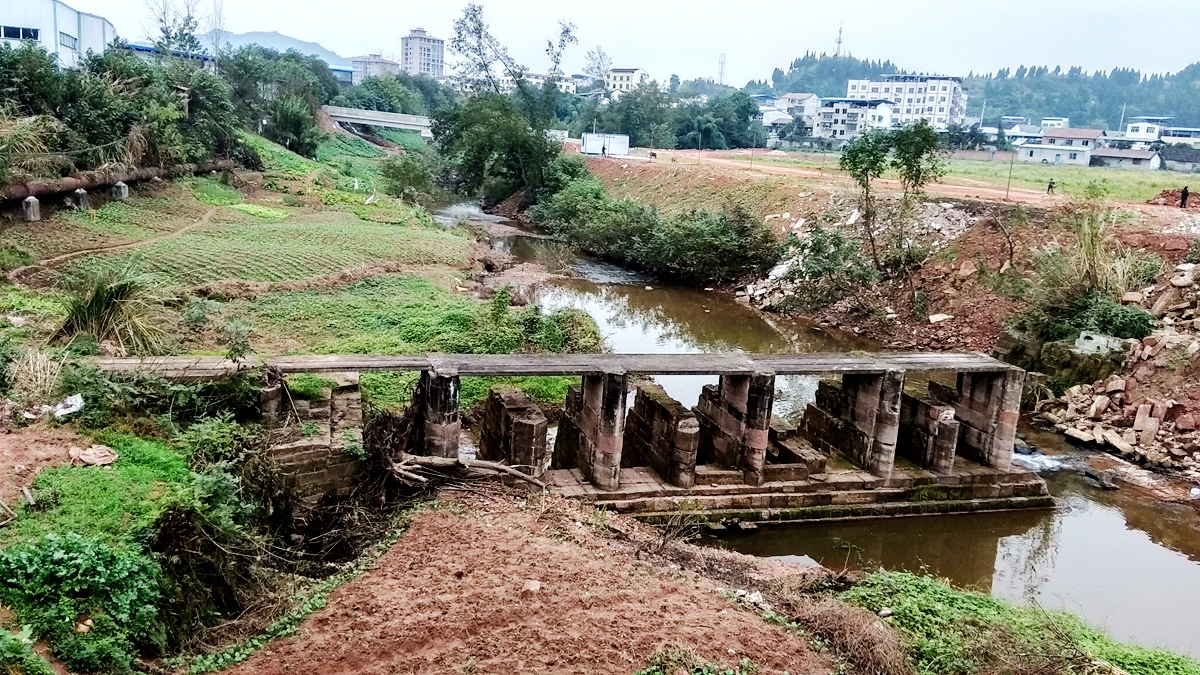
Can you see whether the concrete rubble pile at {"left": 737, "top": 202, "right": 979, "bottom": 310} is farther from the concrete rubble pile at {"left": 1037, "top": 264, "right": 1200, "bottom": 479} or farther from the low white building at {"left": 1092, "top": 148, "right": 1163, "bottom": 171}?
the low white building at {"left": 1092, "top": 148, "right": 1163, "bottom": 171}

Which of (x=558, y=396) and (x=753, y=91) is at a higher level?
(x=753, y=91)

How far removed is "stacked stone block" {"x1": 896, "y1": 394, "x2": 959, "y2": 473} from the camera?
1347cm

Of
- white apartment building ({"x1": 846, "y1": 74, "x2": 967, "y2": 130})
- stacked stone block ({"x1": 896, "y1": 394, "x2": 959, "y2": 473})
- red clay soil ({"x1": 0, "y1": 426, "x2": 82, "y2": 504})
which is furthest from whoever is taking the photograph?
white apartment building ({"x1": 846, "y1": 74, "x2": 967, "y2": 130})

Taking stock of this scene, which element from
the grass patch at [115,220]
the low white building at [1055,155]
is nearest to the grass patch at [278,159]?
the grass patch at [115,220]

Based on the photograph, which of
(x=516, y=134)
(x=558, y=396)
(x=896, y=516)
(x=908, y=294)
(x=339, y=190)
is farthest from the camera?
(x=516, y=134)

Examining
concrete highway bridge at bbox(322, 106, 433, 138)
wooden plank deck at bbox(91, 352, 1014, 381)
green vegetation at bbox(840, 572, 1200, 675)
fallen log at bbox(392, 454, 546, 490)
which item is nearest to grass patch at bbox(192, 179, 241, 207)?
wooden plank deck at bbox(91, 352, 1014, 381)

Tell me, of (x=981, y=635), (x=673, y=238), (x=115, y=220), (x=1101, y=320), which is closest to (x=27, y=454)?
(x=981, y=635)

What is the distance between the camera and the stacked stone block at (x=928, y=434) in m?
13.5

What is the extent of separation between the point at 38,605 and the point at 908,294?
23.8 metres

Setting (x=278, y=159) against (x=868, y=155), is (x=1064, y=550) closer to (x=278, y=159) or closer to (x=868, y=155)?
(x=868, y=155)

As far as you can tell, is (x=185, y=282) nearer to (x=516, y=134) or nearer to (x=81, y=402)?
(x=81, y=402)

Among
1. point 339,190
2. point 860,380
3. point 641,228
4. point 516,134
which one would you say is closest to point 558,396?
point 860,380

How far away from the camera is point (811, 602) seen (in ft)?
29.6

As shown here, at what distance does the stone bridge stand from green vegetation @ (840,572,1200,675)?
9.19 feet
